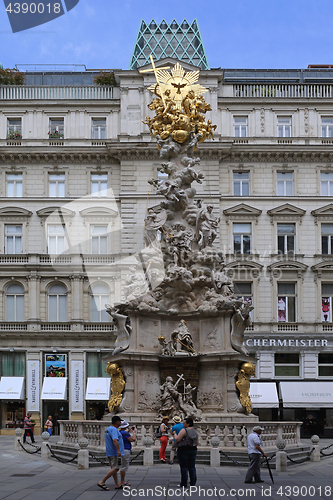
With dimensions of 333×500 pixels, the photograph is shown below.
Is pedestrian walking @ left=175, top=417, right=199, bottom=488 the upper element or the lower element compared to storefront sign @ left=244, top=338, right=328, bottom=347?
lower

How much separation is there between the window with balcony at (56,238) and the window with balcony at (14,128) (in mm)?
6686

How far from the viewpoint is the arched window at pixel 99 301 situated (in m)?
47.9

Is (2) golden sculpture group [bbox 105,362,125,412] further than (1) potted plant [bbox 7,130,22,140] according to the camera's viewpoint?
No

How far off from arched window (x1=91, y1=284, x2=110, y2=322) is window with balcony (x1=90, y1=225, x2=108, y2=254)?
2374 millimetres

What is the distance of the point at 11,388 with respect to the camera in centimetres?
4634

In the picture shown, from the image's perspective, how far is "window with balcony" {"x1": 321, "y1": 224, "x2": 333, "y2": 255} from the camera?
48750 millimetres

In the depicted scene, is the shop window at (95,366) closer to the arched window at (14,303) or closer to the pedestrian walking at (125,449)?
the arched window at (14,303)

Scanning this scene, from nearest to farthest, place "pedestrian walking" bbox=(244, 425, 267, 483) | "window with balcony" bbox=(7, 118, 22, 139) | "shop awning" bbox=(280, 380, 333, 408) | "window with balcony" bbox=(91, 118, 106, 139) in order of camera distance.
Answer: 1. "pedestrian walking" bbox=(244, 425, 267, 483)
2. "shop awning" bbox=(280, 380, 333, 408)
3. "window with balcony" bbox=(7, 118, 22, 139)
4. "window with balcony" bbox=(91, 118, 106, 139)

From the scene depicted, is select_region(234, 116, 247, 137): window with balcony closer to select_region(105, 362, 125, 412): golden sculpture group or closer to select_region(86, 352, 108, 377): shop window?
select_region(86, 352, 108, 377): shop window

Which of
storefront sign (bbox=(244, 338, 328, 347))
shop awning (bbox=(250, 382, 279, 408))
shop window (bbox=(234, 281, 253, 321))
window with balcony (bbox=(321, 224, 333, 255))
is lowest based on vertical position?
shop awning (bbox=(250, 382, 279, 408))

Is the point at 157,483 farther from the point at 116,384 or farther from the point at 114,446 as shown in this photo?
Answer: the point at 116,384

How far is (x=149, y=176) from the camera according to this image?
48.8m

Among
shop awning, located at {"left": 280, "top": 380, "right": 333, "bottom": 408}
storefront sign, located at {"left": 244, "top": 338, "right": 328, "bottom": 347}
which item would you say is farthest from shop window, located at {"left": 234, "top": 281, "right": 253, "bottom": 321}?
shop awning, located at {"left": 280, "top": 380, "right": 333, "bottom": 408}

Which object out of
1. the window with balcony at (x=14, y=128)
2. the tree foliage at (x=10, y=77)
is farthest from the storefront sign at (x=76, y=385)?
the tree foliage at (x=10, y=77)
